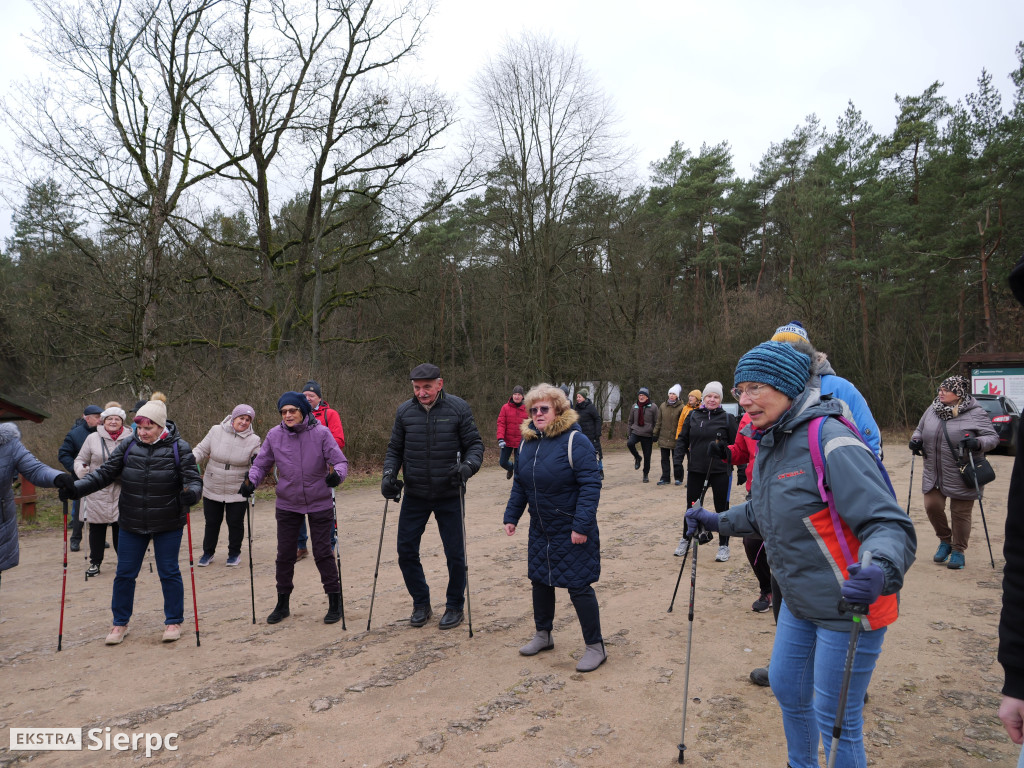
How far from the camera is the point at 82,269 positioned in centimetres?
1334

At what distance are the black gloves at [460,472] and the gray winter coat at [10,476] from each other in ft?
9.95

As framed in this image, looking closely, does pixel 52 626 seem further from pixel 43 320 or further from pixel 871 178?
pixel 871 178

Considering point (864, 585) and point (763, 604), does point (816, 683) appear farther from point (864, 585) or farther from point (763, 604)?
point (763, 604)

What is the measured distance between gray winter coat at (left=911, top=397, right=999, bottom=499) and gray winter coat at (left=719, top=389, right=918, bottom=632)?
5328 mm

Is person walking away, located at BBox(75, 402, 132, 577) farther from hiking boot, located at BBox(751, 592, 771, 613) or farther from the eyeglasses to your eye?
the eyeglasses

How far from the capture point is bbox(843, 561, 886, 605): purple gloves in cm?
207

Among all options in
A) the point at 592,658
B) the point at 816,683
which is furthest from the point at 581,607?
the point at 816,683

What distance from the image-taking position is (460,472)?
543 cm

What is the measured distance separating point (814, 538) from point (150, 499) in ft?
15.9

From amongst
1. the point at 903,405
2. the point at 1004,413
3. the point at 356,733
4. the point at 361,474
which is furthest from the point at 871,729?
the point at 903,405

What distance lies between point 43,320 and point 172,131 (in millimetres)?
5781

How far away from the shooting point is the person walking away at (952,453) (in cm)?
686

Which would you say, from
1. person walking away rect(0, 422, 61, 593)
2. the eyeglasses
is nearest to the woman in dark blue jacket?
the eyeglasses

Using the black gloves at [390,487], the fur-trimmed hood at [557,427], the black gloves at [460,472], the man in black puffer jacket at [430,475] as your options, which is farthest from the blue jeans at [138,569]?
the fur-trimmed hood at [557,427]
